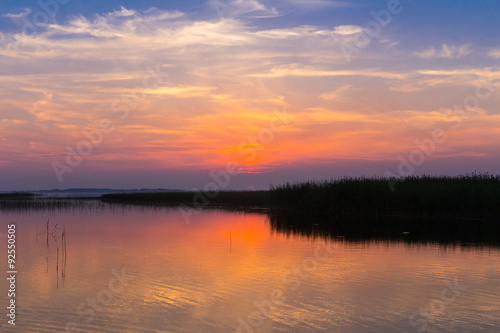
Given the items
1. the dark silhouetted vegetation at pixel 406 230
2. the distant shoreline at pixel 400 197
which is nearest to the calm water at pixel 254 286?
the dark silhouetted vegetation at pixel 406 230

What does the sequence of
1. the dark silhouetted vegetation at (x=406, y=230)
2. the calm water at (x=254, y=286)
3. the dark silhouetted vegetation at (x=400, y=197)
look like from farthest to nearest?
the dark silhouetted vegetation at (x=400, y=197) < the dark silhouetted vegetation at (x=406, y=230) < the calm water at (x=254, y=286)

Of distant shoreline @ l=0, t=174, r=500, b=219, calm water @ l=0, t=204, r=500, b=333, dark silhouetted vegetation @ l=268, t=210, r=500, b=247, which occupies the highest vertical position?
distant shoreline @ l=0, t=174, r=500, b=219

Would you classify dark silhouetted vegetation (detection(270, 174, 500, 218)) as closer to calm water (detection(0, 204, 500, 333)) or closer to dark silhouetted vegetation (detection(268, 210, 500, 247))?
dark silhouetted vegetation (detection(268, 210, 500, 247))

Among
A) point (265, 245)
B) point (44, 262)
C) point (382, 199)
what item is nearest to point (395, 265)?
point (265, 245)

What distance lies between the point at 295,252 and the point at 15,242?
9.53m

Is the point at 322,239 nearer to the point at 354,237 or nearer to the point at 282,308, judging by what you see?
the point at 354,237

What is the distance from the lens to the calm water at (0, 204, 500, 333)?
7.46 meters

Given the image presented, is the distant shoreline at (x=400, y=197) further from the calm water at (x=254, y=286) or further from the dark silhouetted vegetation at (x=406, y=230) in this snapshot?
the calm water at (x=254, y=286)

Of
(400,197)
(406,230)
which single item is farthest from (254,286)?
(400,197)

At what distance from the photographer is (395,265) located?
1223 centimetres

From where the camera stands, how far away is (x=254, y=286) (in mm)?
9867

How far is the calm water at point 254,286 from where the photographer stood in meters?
7.46

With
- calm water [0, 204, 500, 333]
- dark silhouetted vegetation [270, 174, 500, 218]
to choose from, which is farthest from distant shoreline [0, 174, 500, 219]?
calm water [0, 204, 500, 333]

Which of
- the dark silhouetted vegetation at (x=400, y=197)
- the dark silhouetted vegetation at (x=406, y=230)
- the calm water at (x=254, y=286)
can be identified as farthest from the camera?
the dark silhouetted vegetation at (x=400, y=197)
